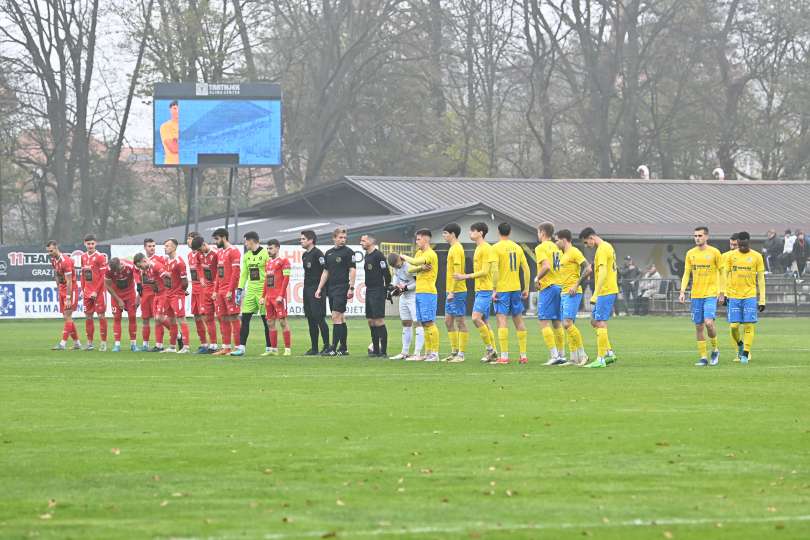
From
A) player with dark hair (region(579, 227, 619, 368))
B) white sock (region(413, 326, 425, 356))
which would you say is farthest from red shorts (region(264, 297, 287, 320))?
player with dark hair (region(579, 227, 619, 368))

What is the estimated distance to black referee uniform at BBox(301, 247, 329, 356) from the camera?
24.6 meters

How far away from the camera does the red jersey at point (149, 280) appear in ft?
86.1

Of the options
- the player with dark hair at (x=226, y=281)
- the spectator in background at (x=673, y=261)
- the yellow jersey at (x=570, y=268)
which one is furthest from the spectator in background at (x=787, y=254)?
the yellow jersey at (x=570, y=268)

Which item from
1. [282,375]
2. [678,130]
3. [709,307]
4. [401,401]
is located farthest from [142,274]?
[678,130]

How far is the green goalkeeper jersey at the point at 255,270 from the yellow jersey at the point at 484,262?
4.23 metres

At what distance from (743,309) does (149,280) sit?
34.7ft

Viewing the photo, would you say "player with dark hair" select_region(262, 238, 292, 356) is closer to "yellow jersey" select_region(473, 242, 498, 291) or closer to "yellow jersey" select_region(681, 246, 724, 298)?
"yellow jersey" select_region(473, 242, 498, 291)

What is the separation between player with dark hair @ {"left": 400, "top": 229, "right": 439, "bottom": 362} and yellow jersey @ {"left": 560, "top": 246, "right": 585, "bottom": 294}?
2.31m

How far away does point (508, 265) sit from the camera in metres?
22.0

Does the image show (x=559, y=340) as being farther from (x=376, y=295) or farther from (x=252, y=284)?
(x=252, y=284)

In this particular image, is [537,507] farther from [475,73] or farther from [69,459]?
[475,73]

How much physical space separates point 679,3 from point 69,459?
57182 mm

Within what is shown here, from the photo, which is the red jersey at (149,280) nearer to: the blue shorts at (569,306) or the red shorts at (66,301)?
the red shorts at (66,301)

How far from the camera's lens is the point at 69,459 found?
1101cm
